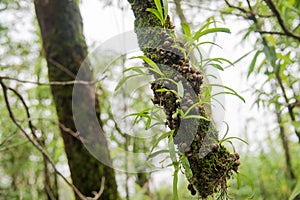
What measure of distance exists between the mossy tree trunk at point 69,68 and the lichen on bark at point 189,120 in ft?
2.52

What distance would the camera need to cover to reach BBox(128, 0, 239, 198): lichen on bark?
0.50m

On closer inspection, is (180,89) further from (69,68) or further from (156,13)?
(69,68)

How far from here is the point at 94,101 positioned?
1265 millimetres

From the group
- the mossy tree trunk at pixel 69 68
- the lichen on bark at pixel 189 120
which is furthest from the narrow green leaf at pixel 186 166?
the mossy tree trunk at pixel 69 68

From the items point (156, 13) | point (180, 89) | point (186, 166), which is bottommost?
point (186, 166)

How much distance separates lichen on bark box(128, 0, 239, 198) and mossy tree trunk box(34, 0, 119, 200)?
0.77 m

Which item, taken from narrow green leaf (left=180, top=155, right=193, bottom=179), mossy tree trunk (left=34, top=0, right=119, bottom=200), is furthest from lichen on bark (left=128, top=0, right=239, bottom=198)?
mossy tree trunk (left=34, top=0, right=119, bottom=200)

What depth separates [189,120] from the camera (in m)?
0.49

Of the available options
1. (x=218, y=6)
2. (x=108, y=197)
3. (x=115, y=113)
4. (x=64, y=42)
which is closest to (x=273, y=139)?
(x=218, y=6)

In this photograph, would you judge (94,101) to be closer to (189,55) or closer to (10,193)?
(189,55)

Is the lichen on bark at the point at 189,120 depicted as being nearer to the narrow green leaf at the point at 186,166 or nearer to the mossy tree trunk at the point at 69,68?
the narrow green leaf at the point at 186,166

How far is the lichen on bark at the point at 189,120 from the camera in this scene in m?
0.50

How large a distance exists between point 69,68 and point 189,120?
0.88m

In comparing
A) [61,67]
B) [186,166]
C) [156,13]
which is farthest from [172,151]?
[61,67]
